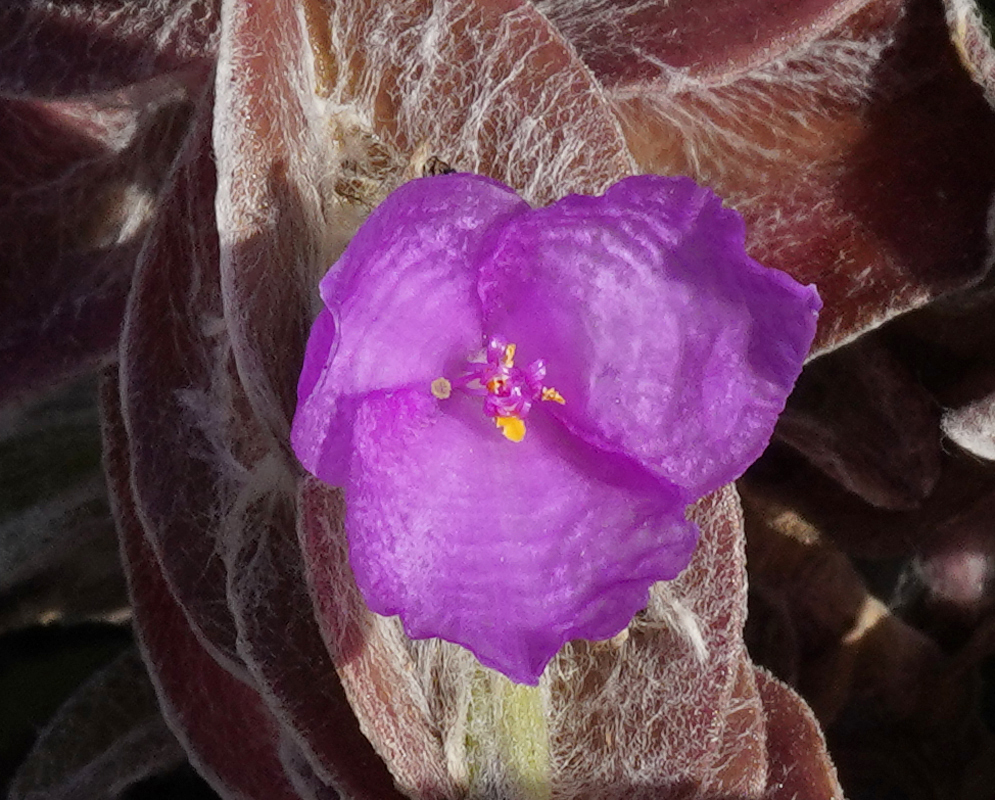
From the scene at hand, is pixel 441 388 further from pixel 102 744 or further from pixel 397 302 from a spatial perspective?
pixel 102 744

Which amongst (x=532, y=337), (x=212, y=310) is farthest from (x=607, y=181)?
(x=212, y=310)

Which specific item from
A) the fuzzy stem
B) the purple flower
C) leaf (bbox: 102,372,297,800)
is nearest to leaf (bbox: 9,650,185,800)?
leaf (bbox: 102,372,297,800)

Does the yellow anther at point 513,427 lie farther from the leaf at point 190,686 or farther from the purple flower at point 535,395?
the leaf at point 190,686

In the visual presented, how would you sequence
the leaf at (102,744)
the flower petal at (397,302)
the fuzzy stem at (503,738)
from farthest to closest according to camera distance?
the leaf at (102,744) < the fuzzy stem at (503,738) < the flower petal at (397,302)

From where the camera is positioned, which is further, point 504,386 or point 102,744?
point 102,744

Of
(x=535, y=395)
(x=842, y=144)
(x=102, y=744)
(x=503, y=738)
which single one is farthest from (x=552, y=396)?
(x=102, y=744)

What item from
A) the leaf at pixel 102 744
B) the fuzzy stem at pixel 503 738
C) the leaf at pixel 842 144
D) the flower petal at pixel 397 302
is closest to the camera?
the flower petal at pixel 397 302

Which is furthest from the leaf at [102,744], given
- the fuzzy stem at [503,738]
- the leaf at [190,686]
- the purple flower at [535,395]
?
the purple flower at [535,395]
